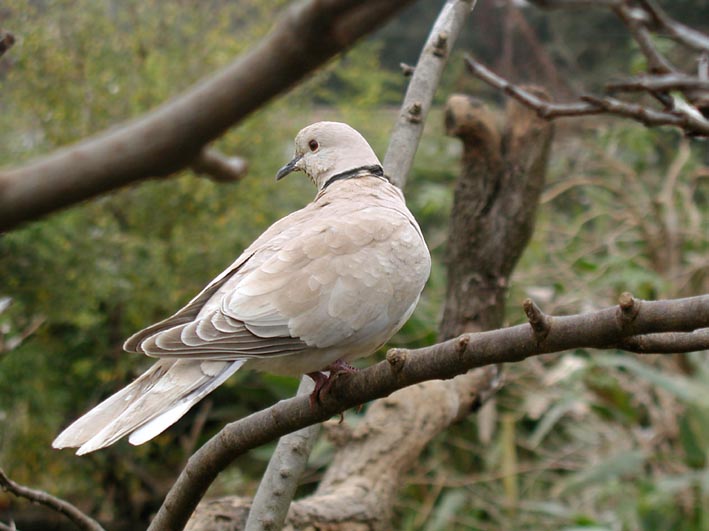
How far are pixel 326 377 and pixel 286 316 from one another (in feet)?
0.45

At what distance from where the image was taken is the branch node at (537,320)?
1.08 meters

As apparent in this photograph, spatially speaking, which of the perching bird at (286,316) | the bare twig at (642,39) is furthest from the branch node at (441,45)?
the perching bird at (286,316)

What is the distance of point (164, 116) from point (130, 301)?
335cm

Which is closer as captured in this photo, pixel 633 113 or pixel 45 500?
pixel 45 500

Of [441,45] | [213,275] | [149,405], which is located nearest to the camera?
[149,405]

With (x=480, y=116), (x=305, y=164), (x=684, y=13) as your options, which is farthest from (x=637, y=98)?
(x=305, y=164)

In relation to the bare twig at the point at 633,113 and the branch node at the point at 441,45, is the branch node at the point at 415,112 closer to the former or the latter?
the branch node at the point at 441,45

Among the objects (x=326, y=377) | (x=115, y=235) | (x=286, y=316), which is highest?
(x=286, y=316)

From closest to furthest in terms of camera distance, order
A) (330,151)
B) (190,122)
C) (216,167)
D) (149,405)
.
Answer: (190,122), (216,167), (149,405), (330,151)

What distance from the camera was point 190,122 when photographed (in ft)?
1.58

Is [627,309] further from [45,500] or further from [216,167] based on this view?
[45,500]

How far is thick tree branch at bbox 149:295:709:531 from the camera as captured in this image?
1.05 m

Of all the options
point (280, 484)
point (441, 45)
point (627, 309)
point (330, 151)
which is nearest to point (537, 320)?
point (627, 309)

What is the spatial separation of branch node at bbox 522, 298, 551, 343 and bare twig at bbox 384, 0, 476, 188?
1.11 m
